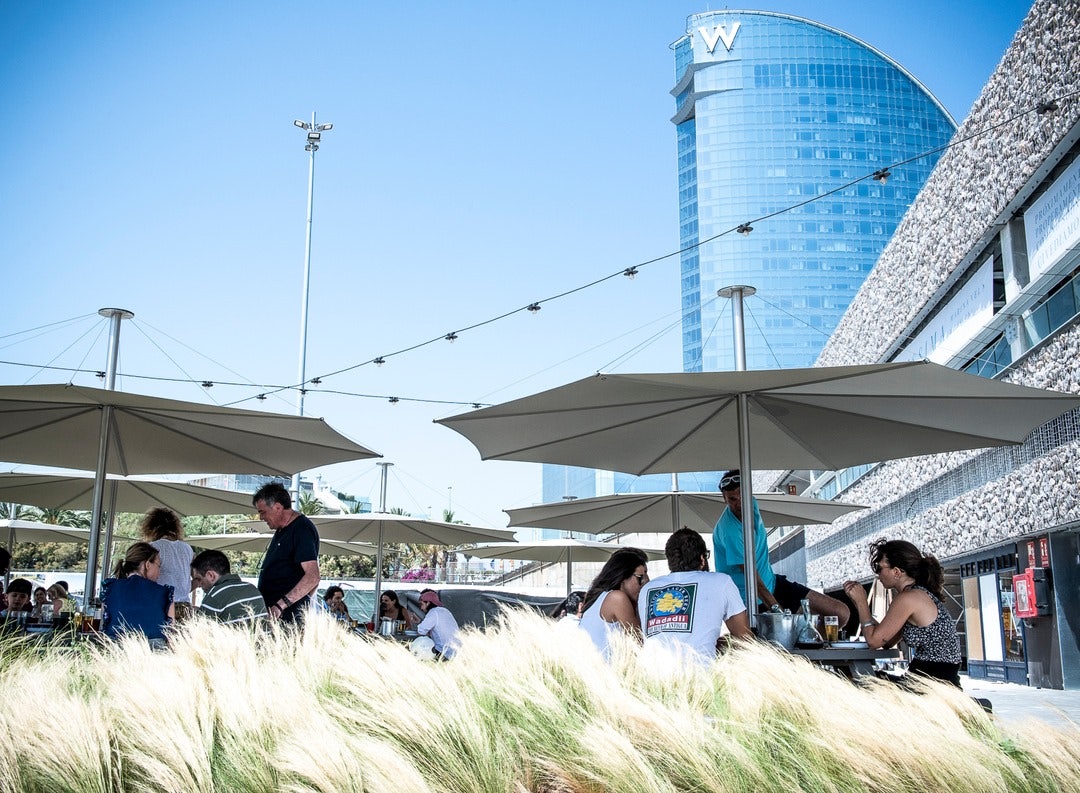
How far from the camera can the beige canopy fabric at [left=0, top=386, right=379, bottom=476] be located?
214 inches

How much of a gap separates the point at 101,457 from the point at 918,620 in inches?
190

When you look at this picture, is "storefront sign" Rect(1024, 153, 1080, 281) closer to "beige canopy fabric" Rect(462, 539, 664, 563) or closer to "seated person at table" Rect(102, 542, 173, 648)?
"beige canopy fabric" Rect(462, 539, 664, 563)

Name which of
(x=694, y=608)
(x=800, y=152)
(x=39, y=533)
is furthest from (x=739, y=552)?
(x=800, y=152)

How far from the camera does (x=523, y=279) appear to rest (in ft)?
134

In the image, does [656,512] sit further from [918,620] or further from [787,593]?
[918,620]

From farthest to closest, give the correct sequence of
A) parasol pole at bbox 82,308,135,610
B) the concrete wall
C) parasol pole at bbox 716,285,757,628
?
the concrete wall < parasol pole at bbox 82,308,135,610 < parasol pole at bbox 716,285,757,628

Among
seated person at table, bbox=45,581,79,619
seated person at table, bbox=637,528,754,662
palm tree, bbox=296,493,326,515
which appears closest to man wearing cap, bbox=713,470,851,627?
seated person at table, bbox=637,528,754,662

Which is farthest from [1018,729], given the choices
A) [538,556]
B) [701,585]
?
[538,556]

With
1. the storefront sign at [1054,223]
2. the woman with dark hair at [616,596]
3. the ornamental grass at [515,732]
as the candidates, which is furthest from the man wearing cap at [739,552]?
the storefront sign at [1054,223]

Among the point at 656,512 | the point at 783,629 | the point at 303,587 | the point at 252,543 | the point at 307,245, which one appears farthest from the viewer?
the point at 307,245

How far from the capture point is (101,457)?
20.1ft

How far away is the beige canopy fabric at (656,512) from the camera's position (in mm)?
9578

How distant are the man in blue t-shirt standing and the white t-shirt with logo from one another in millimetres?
1952

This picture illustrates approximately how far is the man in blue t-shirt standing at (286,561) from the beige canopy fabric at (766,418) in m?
0.96
